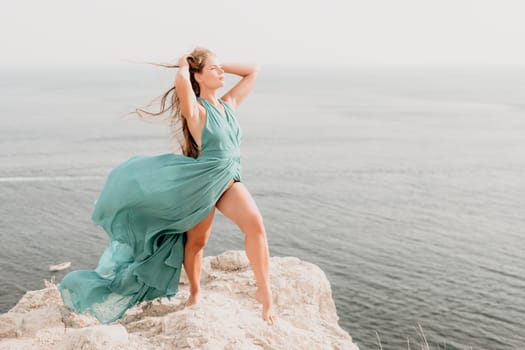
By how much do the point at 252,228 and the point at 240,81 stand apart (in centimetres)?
168

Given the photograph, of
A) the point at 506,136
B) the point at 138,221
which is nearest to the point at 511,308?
the point at 138,221

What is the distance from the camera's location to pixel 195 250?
5891mm

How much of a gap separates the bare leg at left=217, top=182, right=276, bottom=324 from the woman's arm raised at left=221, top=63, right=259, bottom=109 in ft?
3.18

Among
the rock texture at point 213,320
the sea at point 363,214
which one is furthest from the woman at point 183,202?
the sea at point 363,214

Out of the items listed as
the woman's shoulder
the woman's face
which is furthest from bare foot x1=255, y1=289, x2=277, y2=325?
the woman's face

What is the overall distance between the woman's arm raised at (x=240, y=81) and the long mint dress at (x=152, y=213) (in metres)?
0.22

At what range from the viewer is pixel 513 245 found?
26000 millimetres

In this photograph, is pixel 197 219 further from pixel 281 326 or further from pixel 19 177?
pixel 19 177

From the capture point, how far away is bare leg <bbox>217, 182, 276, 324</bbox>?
5270 millimetres

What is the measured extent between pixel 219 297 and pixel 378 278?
16.2 metres

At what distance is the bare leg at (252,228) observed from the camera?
5270mm

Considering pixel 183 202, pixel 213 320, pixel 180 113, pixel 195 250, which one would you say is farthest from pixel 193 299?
pixel 180 113

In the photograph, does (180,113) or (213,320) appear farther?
(180,113)

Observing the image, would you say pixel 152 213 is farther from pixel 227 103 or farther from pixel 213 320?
pixel 227 103
